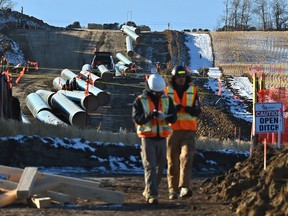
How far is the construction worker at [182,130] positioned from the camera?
1124 cm

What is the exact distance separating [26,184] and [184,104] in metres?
2.72

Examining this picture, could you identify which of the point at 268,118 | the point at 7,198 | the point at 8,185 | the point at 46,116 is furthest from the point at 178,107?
the point at 46,116

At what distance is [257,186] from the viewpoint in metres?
9.62

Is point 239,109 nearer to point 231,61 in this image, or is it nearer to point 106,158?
point 106,158

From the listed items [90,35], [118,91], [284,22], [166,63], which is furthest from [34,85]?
[284,22]

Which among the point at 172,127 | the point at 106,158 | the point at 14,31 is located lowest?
the point at 106,158

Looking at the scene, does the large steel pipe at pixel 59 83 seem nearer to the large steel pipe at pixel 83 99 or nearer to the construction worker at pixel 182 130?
the large steel pipe at pixel 83 99

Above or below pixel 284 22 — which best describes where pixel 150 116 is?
below

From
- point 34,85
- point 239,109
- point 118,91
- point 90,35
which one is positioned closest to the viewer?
point 239,109

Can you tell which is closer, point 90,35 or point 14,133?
point 14,133

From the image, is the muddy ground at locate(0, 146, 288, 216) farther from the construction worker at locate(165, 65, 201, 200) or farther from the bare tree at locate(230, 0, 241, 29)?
the bare tree at locate(230, 0, 241, 29)

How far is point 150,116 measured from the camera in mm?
10648

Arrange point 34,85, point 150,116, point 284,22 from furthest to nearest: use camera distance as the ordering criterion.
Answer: point 284,22 → point 34,85 → point 150,116

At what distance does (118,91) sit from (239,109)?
7228 mm
